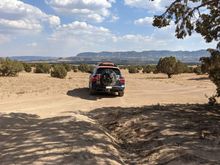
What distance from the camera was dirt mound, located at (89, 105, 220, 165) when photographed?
10102 mm

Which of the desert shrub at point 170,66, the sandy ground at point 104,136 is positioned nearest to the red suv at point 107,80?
the sandy ground at point 104,136

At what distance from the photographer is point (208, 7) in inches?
693

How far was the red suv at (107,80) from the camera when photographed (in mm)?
24141

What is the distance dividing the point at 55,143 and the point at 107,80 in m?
13.5

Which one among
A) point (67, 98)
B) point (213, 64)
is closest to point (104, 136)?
point (213, 64)

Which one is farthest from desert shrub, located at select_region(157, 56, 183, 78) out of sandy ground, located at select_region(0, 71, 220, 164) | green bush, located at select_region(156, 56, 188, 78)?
sandy ground, located at select_region(0, 71, 220, 164)

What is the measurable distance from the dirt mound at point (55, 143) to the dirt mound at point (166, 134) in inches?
28.5

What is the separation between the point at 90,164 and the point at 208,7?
10.5 meters

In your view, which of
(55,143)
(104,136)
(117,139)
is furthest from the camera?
(117,139)

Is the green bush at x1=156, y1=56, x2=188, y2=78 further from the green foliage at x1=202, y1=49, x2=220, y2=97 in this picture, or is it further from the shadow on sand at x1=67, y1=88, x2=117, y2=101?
the green foliage at x1=202, y1=49, x2=220, y2=97

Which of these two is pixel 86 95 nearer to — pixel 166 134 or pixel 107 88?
pixel 107 88

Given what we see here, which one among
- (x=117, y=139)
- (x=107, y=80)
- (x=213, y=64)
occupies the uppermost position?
(x=213, y=64)

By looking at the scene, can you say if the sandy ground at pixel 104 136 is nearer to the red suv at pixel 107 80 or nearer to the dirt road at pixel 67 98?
the dirt road at pixel 67 98

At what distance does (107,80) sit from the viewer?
24.2 m
